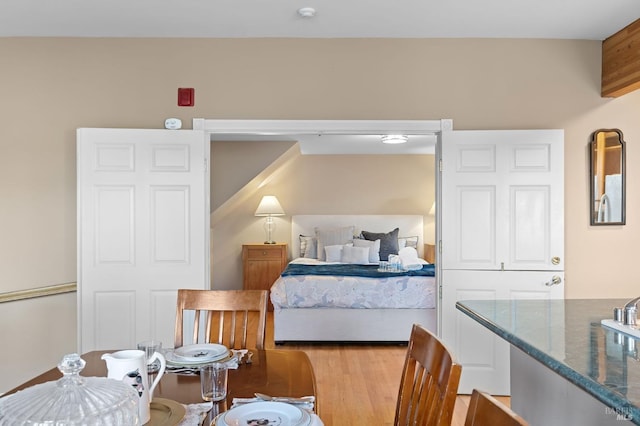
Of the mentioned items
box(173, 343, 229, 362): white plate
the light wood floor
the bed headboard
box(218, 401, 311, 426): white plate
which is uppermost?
the bed headboard

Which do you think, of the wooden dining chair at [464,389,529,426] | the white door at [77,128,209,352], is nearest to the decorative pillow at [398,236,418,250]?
the white door at [77,128,209,352]

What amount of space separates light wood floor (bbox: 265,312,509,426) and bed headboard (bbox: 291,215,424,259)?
2.66 meters

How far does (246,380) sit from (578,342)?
1.09 meters

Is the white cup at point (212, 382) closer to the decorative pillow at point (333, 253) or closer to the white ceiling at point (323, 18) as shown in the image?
the white ceiling at point (323, 18)

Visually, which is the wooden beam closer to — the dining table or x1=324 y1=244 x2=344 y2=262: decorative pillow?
the dining table

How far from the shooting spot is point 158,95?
3502 millimetres

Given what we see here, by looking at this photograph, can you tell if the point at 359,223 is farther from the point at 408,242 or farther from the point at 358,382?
the point at 358,382

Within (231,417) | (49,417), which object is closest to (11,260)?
(231,417)

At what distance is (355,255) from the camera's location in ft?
22.4

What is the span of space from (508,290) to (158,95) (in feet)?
9.48

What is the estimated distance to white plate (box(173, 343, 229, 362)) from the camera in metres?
1.77

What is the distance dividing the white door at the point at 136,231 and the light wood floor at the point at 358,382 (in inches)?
49.5

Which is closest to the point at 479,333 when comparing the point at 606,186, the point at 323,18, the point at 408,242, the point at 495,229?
the point at 495,229

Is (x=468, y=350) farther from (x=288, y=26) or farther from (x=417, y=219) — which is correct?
(x=417, y=219)
